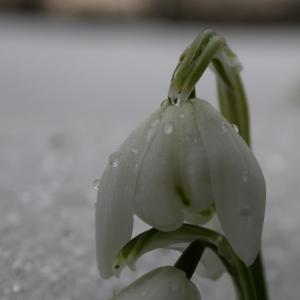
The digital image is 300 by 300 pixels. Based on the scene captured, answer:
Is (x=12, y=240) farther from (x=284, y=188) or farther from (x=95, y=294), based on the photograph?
(x=284, y=188)

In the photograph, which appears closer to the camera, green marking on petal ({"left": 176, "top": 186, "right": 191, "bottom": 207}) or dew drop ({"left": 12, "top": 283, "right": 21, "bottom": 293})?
green marking on petal ({"left": 176, "top": 186, "right": 191, "bottom": 207})

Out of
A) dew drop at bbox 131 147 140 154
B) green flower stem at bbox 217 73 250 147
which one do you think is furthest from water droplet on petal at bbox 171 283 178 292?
green flower stem at bbox 217 73 250 147

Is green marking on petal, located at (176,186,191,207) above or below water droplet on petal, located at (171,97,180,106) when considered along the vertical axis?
below

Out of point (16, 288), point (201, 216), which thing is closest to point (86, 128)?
point (16, 288)

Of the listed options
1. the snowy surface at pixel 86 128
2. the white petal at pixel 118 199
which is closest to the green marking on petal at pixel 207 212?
the white petal at pixel 118 199

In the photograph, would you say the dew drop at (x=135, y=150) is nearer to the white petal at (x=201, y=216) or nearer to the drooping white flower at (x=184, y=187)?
the drooping white flower at (x=184, y=187)

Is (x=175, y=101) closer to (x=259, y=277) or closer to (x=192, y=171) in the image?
(x=192, y=171)

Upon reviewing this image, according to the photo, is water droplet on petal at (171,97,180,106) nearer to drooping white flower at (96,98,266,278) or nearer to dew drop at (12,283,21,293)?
drooping white flower at (96,98,266,278)
